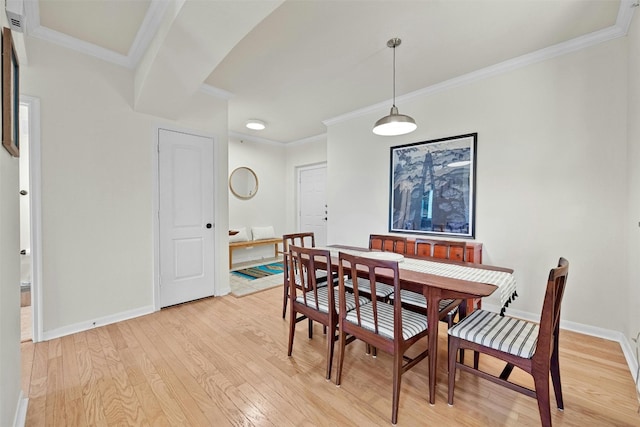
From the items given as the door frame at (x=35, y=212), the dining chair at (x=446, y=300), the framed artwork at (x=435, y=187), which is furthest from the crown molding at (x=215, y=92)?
the dining chair at (x=446, y=300)

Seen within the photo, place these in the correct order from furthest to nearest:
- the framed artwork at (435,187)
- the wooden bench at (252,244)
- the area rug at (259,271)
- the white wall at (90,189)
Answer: the wooden bench at (252,244), the area rug at (259,271), the framed artwork at (435,187), the white wall at (90,189)

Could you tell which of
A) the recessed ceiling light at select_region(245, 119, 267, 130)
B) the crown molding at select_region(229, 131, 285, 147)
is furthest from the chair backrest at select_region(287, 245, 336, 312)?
the crown molding at select_region(229, 131, 285, 147)

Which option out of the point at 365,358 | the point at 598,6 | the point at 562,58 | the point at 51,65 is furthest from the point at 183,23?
the point at 562,58

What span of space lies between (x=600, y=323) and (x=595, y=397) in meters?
1.09

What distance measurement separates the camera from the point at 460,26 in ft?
7.47

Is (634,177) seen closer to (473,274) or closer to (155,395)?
(473,274)

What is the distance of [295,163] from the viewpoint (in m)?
6.28

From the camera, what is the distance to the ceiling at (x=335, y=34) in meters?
2.02

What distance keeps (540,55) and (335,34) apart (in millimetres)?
1986

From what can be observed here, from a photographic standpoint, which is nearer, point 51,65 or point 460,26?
point 460,26

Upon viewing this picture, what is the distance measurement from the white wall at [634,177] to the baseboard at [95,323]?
4.20 m

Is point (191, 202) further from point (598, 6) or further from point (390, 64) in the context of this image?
point (598, 6)

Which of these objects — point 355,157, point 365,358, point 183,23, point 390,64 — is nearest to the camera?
point 183,23

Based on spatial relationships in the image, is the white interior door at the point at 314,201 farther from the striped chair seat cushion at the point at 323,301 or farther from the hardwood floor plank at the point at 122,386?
the hardwood floor plank at the point at 122,386
